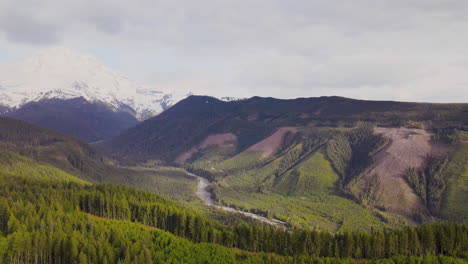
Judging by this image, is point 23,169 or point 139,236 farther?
point 23,169

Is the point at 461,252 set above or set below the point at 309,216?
above

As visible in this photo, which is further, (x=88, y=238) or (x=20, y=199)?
(x=20, y=199)

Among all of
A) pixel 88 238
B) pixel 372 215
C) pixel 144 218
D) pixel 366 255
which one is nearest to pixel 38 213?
pixel 88 238

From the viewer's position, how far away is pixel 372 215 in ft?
636

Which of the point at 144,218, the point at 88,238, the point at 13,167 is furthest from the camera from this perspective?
the point at 13,167

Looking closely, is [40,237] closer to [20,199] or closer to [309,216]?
[20,199]

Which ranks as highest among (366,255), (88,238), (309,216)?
(88,238)

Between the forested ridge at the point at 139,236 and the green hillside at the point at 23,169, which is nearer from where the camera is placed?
the forested ridge at the point at 139,236

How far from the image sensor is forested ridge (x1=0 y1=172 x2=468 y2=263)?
84688 mm

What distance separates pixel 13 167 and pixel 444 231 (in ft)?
672

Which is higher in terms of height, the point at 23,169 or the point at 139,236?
the point at 23,169

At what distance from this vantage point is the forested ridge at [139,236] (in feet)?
278

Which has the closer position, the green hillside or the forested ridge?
the forested ridge

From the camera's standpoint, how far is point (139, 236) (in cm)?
9931
